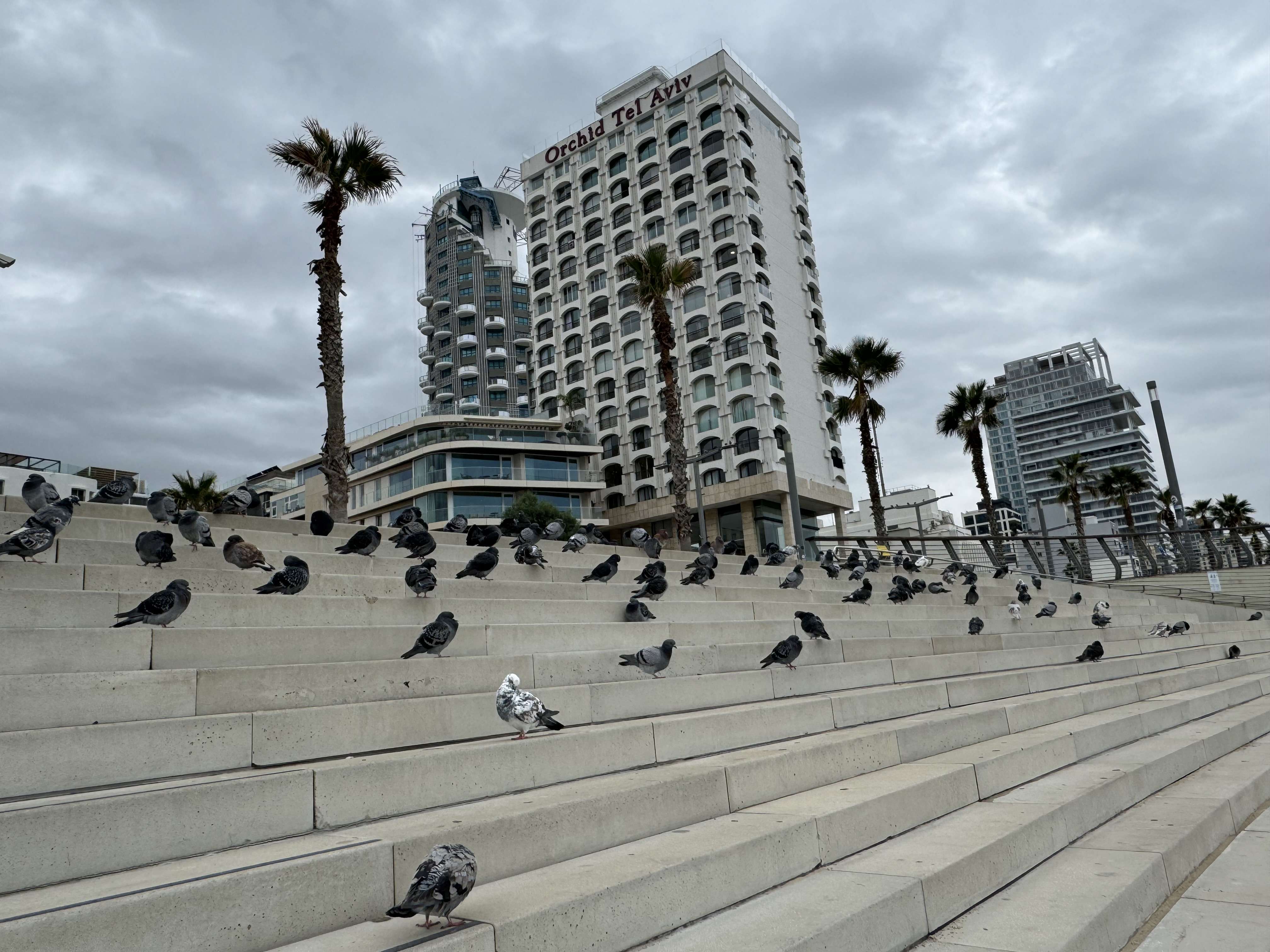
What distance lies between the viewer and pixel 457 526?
492 inches

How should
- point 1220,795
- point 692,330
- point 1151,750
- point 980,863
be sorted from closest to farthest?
point 980,863
point 1220,795
point 1151,750
point 692,330

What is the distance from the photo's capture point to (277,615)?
17.7 ft

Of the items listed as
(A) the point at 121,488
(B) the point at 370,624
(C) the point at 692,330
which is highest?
(C) the point at 692,330

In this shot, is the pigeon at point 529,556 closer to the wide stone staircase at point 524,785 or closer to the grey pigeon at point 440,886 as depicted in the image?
the wide stone staircase at point 524,785

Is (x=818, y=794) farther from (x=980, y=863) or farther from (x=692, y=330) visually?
(x=692, y=330)

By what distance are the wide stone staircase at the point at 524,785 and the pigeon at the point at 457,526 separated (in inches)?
177

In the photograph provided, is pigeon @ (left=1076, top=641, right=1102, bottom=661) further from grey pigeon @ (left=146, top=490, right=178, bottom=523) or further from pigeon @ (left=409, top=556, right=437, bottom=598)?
grey pigeon @ (left=146, top=490, right=178, bottom=523)

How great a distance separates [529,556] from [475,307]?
302ft

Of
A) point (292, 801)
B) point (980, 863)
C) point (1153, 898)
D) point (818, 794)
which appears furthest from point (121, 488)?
point (1153, 898)

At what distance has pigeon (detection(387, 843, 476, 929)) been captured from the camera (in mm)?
2455

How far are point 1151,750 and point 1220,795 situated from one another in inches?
43.5

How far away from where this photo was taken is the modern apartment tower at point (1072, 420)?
16200 centimetres

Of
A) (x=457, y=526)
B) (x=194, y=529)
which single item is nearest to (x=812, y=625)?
(x=194, y=529)

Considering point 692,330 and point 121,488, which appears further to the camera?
point 692,330
